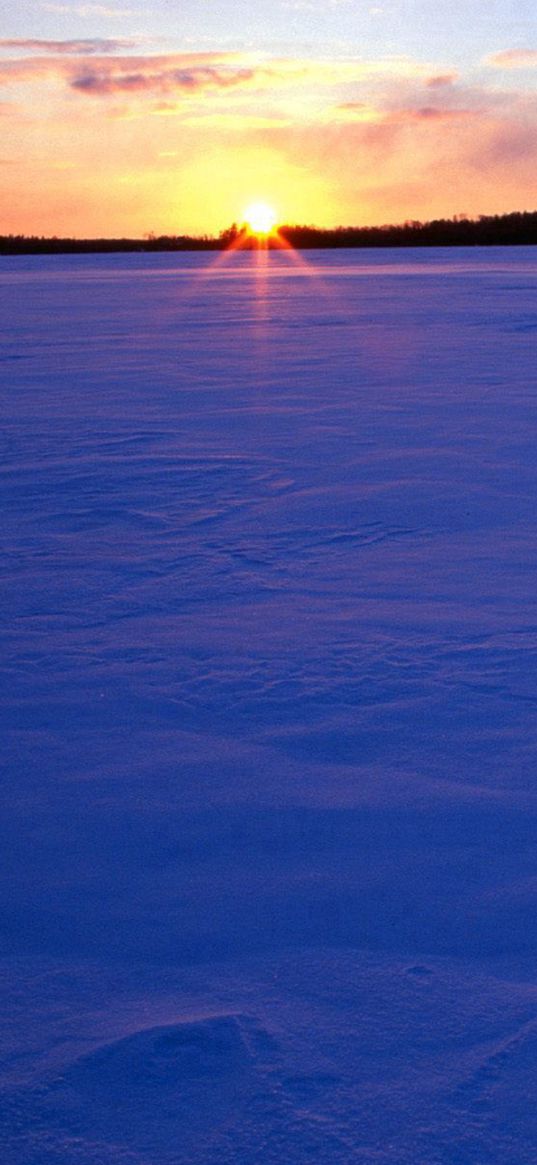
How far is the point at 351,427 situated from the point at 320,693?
354 cm

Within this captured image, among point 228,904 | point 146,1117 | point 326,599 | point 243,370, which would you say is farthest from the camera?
point 243,370

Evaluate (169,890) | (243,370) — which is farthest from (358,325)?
(169,890)

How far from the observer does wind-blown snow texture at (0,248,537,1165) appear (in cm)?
148

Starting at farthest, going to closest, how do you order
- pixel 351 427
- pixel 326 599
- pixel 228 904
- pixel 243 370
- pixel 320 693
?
pixel 243 370
pixel 351 427
pixel 326 599
pixel 320 693
pixel 228 904

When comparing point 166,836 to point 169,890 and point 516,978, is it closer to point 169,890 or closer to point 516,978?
point 169,890

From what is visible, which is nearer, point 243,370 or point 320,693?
point 320,693

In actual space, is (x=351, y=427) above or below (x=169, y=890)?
above

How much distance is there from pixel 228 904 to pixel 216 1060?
0.39 meters

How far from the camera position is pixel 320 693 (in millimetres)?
2713

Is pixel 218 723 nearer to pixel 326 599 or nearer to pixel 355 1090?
pixel 326 599

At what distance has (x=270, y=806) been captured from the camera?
2.23m

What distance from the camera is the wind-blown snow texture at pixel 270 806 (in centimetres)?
148

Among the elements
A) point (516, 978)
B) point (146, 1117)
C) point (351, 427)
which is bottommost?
point (146, 1117)

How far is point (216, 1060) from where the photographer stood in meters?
1.54
